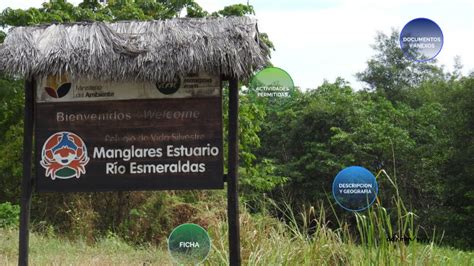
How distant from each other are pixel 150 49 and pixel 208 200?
835 cm

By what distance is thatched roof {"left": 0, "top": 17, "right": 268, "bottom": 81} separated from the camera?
6559mm

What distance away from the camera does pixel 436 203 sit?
24500mm

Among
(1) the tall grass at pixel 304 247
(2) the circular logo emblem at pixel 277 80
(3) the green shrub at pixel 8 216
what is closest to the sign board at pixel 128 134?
(1) the tall grass at pixel 304 247

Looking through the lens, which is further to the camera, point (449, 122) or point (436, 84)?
point (436, 84)

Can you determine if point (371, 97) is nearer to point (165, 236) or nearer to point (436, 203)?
point (436, 203)

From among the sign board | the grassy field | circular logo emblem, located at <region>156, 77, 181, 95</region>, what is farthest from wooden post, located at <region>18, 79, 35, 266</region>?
the grassy field

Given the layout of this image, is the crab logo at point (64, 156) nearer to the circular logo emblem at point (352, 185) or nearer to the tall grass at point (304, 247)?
the tall grass at point (304, 247)

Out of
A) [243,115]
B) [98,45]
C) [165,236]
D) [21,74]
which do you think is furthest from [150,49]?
[243,115]

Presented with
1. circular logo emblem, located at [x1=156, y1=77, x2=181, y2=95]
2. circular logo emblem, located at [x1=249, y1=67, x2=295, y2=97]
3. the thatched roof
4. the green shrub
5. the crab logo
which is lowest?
the green shrub

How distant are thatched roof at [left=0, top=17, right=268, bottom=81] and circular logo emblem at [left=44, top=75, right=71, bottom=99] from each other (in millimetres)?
138

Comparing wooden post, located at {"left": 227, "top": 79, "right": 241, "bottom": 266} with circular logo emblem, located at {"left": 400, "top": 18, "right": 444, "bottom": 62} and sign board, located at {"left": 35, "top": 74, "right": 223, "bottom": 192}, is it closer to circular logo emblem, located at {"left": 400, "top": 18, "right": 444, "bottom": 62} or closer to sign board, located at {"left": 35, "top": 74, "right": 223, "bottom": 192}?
sign board, located at {"left": 35, "top": 74, "right": 223, "bottom": 192}

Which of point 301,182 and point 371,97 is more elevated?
point 371,97

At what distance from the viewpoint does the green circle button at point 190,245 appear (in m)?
8.15

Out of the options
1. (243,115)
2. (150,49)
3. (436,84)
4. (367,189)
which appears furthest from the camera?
(436,84)
